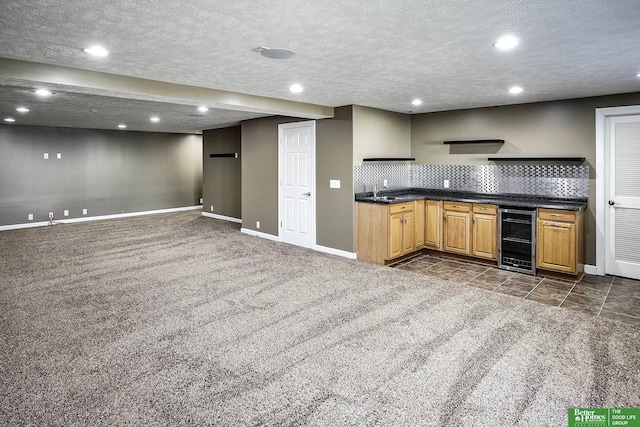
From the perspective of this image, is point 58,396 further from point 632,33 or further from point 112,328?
point 632,33

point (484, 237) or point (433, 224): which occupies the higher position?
point (433, 224)

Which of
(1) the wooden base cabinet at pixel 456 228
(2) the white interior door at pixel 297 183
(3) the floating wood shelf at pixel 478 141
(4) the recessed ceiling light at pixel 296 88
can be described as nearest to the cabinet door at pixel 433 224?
(1) the wooden base cabinet at pixel 456 228

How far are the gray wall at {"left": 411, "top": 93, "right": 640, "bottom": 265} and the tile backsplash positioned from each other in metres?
0.14

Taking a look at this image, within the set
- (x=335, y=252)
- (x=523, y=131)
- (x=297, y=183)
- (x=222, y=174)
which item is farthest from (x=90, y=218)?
(x=523, y=131)

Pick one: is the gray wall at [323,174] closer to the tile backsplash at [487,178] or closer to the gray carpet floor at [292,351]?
the tile backsplash at [487,178]

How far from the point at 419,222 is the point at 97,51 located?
4871mm

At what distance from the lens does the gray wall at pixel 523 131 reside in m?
5.22

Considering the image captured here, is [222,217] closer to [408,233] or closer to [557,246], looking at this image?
[408,233]

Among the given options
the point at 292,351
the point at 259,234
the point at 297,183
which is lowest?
the point at 292,351

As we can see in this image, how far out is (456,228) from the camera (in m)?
6.01

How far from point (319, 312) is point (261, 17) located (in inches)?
104

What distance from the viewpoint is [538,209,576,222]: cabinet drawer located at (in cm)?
484

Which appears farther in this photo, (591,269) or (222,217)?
(222,217)

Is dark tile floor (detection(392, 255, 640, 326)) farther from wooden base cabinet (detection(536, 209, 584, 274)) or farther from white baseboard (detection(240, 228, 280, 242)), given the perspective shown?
white baseboard (detection(240, 228, 280, 242))
